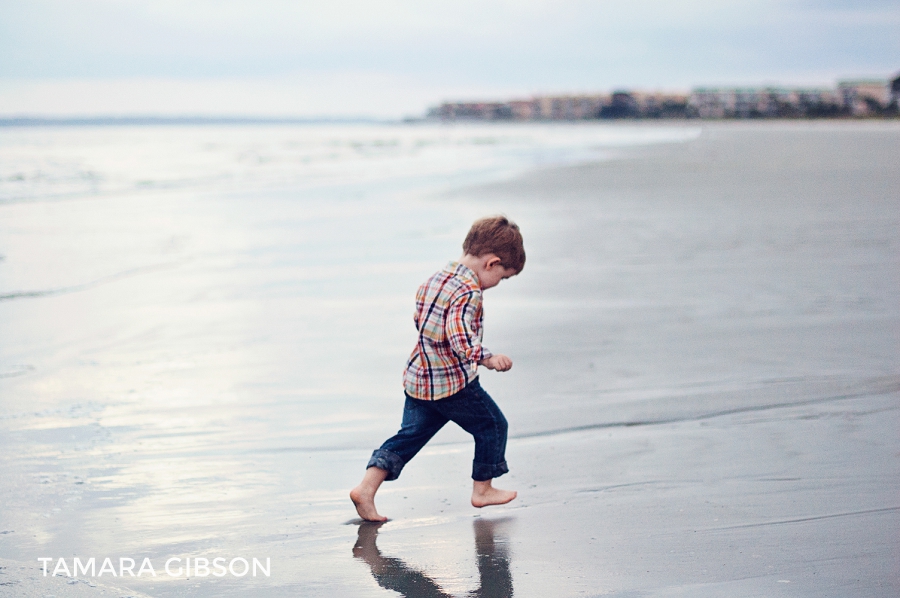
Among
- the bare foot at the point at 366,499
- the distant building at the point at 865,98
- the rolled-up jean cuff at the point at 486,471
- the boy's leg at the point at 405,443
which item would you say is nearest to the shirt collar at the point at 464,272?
the boy's leg at the point at 405,443

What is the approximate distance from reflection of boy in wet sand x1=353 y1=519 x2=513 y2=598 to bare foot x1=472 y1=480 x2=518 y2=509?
0.14 meters

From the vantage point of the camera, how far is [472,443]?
3623 millimetres

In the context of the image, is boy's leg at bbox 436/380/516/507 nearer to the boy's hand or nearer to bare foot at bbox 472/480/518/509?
bare foot at bbox 472/480/518/509

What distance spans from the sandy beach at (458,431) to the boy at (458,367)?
0.15 m

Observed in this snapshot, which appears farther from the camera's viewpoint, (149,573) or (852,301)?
(852,301)

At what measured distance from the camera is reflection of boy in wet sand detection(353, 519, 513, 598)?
2.37m

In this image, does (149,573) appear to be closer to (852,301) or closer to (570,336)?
(570,336)

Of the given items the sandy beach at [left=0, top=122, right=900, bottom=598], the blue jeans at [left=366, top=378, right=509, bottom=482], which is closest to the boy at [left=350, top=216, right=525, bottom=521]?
the blue jeans at [left=366, top=378, right=509, bottom=482]

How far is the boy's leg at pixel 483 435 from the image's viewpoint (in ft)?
9.56

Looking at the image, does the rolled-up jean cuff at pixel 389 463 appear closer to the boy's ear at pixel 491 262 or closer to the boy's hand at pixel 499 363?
the boy's hand at pixel 499 363

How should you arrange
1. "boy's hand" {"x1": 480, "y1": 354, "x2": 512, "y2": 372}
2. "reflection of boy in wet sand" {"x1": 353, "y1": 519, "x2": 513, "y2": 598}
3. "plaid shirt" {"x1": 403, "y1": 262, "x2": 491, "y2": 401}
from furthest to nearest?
"plaid shirt" {"x1": 403, "y1": 262, "x2": 491, "y2": 401} < "boy's hand" {"x1": 480, "y1": 354, "x2": 512, "y2": 372} < "reflection of boy in wet sand" {"x1": 353, "y1": 519, "x2": 513, "y2": 598}

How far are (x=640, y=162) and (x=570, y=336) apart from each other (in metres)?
18.7

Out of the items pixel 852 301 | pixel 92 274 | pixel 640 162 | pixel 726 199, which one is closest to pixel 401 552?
pixel 852 301

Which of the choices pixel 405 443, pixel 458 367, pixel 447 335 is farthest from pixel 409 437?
pixel 447 335
